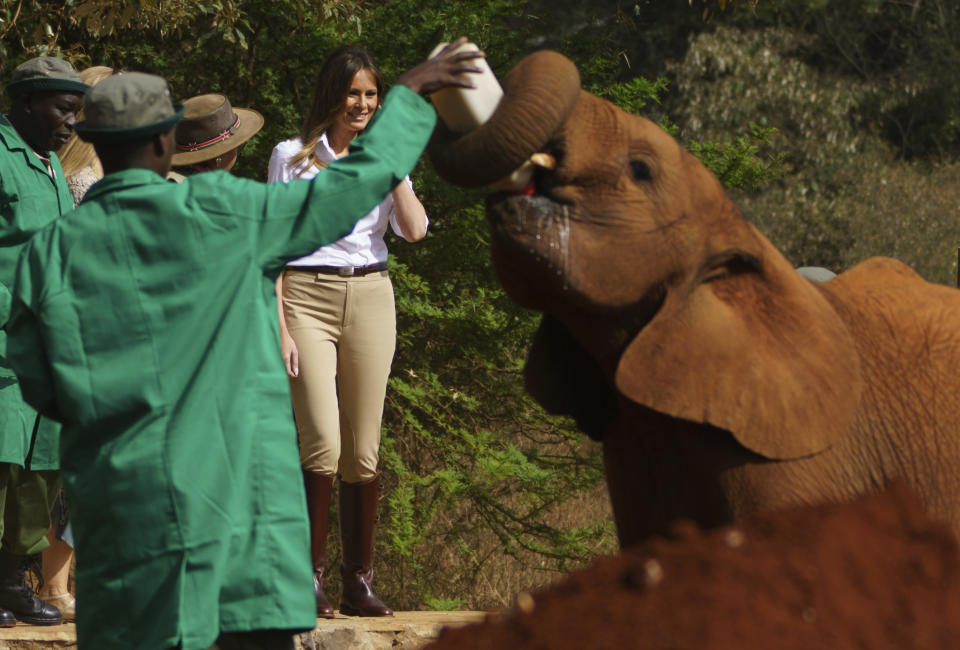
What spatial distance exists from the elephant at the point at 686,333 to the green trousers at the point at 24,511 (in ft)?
8.36

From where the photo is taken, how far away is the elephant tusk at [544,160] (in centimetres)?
335

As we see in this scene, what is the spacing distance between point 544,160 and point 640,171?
0.27m

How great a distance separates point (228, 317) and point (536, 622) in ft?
4.76

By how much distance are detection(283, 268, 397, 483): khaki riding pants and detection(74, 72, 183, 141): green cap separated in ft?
5.89

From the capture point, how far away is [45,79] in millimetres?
4949

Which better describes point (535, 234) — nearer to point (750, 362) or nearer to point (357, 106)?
point (750, 362)

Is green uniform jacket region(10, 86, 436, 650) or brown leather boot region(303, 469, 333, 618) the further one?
brown leather boot region(303, 469, 333, 618)

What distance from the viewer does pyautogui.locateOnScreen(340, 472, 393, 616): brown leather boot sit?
5402mm

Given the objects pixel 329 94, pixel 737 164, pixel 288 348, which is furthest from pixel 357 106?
pixel 737 164

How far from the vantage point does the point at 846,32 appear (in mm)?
19219

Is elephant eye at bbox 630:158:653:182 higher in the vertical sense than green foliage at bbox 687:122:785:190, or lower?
higher

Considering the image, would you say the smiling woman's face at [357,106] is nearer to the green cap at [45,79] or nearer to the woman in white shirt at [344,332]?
the woman in white shirt at [344,332]

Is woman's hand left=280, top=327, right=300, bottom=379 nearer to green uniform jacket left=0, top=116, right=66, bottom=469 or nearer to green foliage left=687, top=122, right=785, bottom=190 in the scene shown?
green uniform jacket left=0, top=116, right=66, bottom=469

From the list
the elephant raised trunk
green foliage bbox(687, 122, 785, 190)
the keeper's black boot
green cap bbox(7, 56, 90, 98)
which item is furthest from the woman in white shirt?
green foliage bbox(687, 122, 785, 190)
